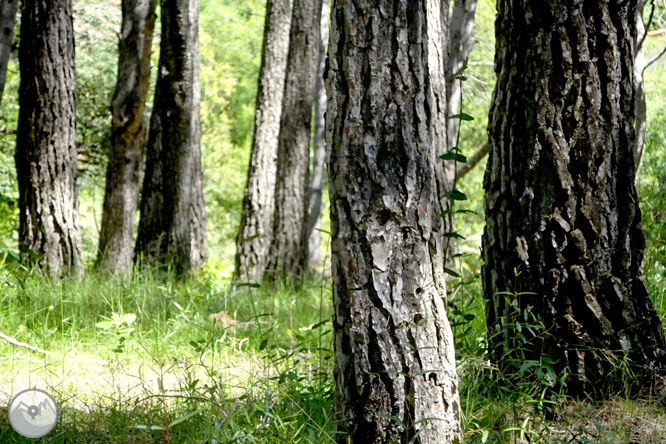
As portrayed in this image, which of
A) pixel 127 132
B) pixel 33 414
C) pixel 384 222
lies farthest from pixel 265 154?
pixel 384 222

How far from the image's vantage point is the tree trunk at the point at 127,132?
786 cm

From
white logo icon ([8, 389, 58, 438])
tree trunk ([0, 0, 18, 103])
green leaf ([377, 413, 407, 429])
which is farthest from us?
tree trunk ([0, 0, 18, 103])

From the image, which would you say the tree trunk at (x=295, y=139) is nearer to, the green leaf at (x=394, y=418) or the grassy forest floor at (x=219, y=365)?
the grassy forest floor at (x=219, y=365)

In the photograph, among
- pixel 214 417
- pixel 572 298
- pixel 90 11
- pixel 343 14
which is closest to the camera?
pixel 343 14

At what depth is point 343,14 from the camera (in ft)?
8.13

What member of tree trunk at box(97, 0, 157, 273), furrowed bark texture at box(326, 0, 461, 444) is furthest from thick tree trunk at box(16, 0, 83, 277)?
furrowed bark texture at box(326, 0, 461, 444)

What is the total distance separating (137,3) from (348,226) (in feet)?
21.8

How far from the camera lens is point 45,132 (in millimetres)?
6676

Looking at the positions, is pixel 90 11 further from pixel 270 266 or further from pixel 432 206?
pixel 432 206

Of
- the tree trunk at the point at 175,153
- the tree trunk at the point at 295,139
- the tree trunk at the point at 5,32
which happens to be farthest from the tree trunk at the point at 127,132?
the tree trunk at the point at 5,32

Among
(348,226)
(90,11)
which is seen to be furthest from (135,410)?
(90,11)

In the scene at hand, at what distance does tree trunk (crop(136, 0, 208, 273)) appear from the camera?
7.99 meters

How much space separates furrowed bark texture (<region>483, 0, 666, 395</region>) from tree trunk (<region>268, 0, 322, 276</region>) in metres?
6.37

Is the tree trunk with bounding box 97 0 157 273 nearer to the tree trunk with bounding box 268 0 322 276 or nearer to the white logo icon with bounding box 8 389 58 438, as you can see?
the tree trunk with bounding box 268 0 322 276
